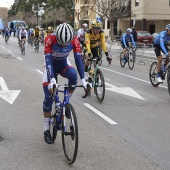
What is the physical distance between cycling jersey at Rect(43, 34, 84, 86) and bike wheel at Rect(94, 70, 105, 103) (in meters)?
3.66

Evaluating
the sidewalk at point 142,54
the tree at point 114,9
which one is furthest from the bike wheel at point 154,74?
the tree at point 114,9

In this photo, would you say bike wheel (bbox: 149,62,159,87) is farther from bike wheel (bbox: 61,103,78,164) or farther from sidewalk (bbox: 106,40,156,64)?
sidewalk (bbox: 106,40,156,64)

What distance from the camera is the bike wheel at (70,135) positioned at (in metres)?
4.79

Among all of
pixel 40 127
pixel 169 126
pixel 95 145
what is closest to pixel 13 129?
pixel 40 127

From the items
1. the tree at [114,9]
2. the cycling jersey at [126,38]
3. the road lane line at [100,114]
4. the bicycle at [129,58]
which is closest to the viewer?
the road lane line at [100,114]

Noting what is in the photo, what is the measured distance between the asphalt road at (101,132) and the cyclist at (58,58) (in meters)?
0.61

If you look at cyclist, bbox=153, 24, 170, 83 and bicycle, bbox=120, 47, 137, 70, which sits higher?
cyclist, bbox=153, 24, 170, 83

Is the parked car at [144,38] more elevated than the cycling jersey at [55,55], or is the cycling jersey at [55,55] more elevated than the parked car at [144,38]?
the cycling jersey at [55,55]

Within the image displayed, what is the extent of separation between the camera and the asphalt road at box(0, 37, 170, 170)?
5.16 meters

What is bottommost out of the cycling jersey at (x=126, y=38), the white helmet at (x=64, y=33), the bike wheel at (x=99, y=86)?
the bike wheel at (x=99, y=86)

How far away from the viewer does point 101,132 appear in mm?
6719

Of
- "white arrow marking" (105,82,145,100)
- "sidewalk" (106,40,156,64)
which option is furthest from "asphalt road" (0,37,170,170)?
"sidewalk" (106,40,156,64)

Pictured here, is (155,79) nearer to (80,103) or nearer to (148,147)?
(80,103)

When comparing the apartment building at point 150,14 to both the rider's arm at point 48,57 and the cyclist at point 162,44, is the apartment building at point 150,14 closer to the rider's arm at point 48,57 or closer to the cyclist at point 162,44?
the cyclist at point 162,44
